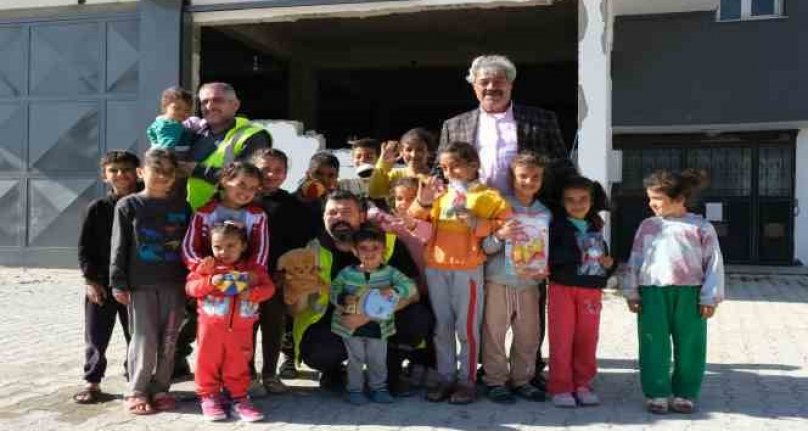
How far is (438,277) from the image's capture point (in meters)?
4.30

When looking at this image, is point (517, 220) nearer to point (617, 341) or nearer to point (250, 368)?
point (250, 368)

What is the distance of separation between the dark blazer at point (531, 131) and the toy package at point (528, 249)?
20.0 inches

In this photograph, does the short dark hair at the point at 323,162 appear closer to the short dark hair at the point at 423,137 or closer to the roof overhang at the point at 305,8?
the short dark hair at the point at 423,137

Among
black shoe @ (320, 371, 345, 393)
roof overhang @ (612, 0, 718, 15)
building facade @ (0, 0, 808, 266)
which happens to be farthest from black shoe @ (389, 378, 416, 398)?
roof overhang @ (612, 0, 718, 15)

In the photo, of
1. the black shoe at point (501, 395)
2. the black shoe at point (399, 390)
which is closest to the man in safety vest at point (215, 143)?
the black shoe at point (399, 390)

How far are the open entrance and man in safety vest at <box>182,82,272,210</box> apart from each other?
266 inches

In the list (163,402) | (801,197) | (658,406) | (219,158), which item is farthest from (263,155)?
(801,197)

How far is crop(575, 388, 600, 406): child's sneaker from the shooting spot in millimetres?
4219

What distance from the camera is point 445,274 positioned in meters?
4.28

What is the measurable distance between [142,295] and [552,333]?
222 cm

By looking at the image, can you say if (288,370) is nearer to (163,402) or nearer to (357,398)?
(357,398)

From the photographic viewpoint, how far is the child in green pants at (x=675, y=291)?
4.04 metres

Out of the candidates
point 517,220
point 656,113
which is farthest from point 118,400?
point 656,113

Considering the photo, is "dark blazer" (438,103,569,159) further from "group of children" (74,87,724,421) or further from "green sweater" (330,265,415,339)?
"green sweater" (330,265,415,339)
